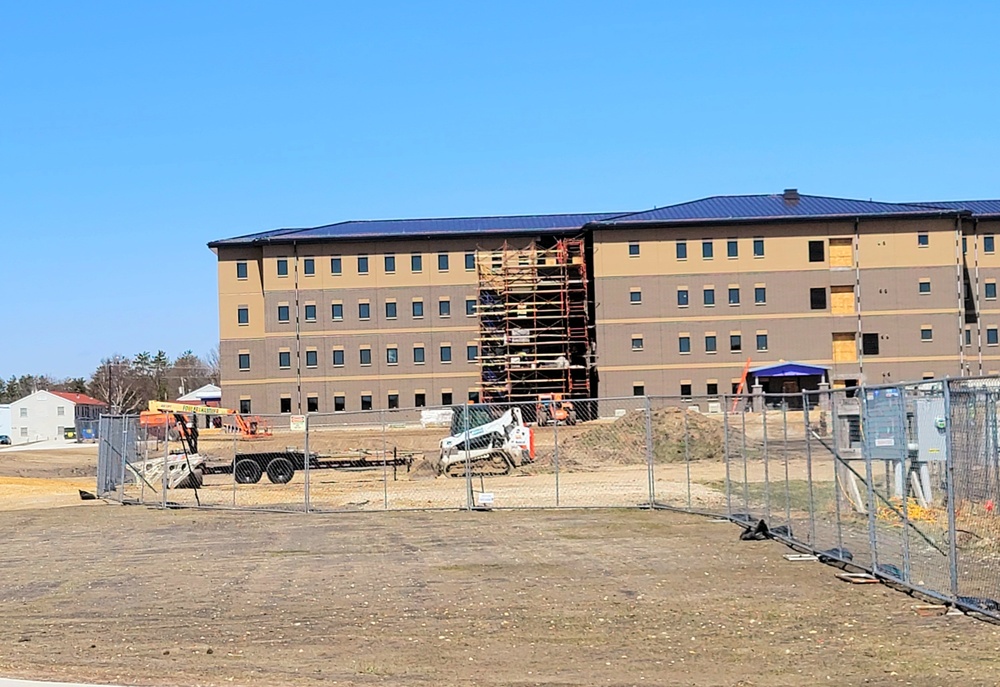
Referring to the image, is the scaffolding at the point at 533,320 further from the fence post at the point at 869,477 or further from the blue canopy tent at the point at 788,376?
the fence post at the point at 869,477

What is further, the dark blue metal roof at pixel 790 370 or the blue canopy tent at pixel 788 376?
the blue canopy tent at pixel 788 376

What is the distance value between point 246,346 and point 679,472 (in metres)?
54.3

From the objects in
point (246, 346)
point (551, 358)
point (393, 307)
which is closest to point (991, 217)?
point (551, 358)

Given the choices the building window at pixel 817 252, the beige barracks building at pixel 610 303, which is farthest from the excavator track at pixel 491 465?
the building window at pixel 817 252

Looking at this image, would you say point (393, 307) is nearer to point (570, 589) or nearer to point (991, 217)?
point (991, 217)

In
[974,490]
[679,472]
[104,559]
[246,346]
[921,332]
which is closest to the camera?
[974,490]

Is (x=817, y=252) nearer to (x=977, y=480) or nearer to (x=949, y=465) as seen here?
(x=977, y=480)

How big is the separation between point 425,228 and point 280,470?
5175cm

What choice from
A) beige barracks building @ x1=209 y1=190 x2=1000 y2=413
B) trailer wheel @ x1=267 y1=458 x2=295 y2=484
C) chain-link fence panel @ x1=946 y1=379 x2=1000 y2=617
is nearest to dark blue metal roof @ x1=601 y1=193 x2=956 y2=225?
beige barracks building @ x1=209 y1=190 x2=1000 y2=413

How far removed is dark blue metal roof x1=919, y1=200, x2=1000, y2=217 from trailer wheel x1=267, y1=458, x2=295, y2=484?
2336 inches

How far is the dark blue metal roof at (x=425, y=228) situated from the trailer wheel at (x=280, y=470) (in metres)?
47.7

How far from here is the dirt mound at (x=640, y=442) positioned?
130 ft

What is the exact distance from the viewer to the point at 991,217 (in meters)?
79.8

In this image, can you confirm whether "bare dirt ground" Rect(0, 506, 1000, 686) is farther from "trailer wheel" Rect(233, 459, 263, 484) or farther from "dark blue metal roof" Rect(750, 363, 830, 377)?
"dark blue metal roof" Rect(750, 363, 830, 377)
